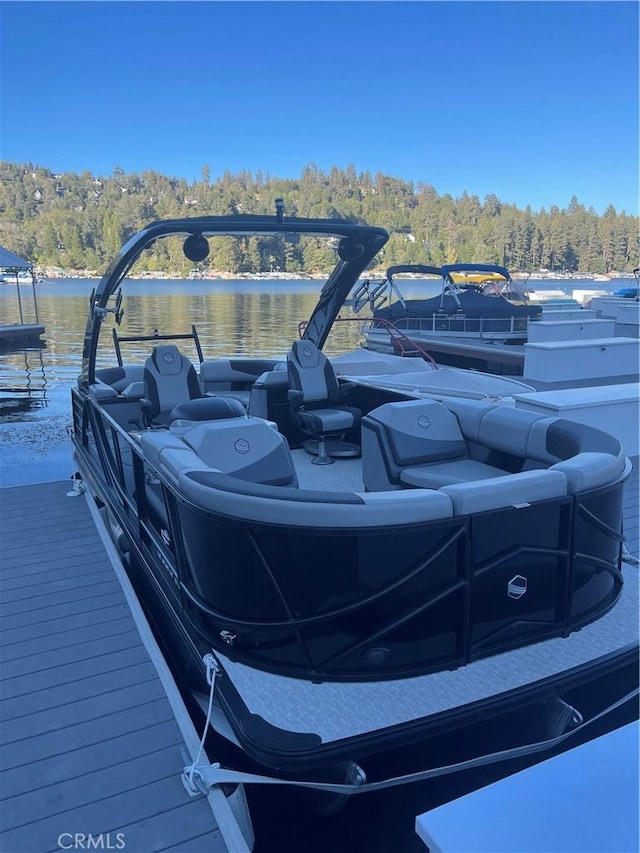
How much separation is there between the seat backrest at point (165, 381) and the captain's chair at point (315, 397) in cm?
82

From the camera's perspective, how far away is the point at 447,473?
330 cm

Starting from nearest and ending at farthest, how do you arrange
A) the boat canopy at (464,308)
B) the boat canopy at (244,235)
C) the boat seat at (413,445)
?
the boat seat at (413,445), the boat canopy at (244,235), the boat canopy at (464,308)

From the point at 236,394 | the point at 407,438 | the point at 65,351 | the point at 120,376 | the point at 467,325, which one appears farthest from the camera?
the point at 65,351

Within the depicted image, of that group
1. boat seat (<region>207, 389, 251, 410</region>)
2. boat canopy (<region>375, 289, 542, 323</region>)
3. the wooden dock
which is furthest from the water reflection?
the wooden dock

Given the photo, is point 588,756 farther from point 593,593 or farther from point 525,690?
point 593,593

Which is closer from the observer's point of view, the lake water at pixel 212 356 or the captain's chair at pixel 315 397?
the lake water at pixel 212 356

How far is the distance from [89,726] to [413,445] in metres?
2.04

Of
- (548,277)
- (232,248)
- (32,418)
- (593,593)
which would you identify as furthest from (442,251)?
(593,593)

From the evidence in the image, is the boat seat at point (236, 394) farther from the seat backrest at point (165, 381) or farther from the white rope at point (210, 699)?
the white rope at point (210, 699)

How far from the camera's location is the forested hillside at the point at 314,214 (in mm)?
7629

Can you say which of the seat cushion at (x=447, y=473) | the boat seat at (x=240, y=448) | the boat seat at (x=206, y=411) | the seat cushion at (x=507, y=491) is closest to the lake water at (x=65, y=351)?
the boat seat at (x=206, y=411)

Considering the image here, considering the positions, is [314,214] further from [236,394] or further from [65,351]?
[65,351]

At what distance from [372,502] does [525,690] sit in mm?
789

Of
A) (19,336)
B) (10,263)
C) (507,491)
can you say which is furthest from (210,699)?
(19,336)
